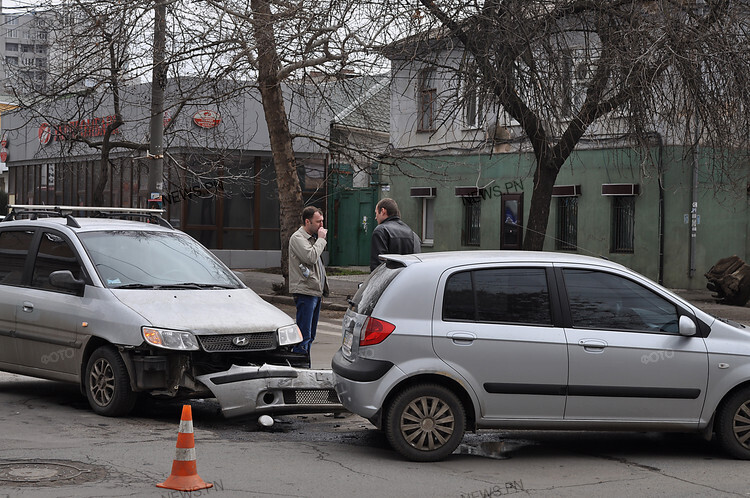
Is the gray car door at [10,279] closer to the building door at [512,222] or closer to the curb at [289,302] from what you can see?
the curb at [289,302]

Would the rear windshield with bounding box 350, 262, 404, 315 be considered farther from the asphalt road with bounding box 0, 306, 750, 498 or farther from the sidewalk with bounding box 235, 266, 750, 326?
the sidewalk with bounding box 235, 266, 750, 326

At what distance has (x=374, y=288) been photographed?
24.7ft

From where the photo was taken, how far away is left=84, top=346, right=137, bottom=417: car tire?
818 centimetres

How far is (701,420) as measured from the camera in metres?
7.26

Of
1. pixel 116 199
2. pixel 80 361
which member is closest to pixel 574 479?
pixel 80 361

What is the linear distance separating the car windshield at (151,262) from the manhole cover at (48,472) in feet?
7.69

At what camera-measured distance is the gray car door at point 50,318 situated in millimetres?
8664

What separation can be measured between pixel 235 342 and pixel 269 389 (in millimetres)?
505

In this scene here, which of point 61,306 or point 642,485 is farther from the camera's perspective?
point 61,306

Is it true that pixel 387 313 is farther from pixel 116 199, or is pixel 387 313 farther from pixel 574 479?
pixel 116 199

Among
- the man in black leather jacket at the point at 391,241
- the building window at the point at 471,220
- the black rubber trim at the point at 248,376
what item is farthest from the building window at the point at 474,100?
the building window at the point at 471,220

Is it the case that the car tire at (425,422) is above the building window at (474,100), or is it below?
below

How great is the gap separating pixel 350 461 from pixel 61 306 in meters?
3.33

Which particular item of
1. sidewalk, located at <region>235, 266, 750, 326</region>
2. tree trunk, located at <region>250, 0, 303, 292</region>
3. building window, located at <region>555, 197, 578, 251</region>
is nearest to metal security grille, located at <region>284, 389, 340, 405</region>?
sidewalk, located at <region>235, 266, 750, 326</region>
